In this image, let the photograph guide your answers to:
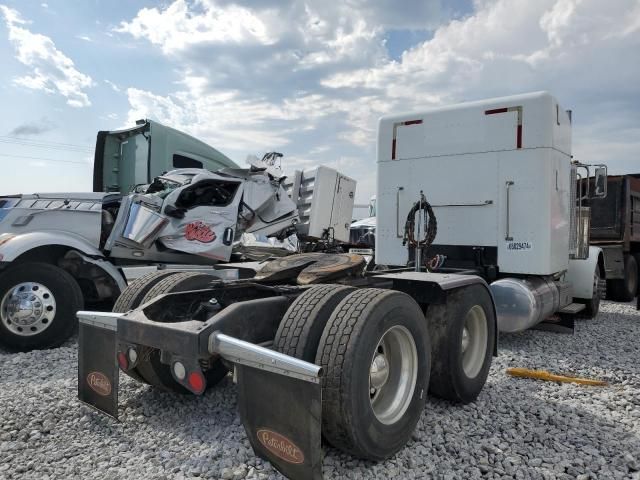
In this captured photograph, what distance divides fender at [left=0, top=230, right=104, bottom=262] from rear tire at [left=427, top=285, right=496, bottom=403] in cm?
427

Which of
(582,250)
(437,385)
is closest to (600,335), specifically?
(582,250)

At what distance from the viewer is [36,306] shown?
5617mm

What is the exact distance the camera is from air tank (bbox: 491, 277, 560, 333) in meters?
5.64

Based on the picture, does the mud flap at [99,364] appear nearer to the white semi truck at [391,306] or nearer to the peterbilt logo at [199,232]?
the white semi truck at [391,306]

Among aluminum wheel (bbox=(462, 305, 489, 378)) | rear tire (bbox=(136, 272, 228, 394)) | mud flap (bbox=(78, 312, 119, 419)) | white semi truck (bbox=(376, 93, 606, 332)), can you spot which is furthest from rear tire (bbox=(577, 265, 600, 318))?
mud flap (bbox=(78, 312, 119, 419))

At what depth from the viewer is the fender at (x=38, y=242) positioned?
18.5ft

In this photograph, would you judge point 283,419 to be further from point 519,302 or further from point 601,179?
point 601,179

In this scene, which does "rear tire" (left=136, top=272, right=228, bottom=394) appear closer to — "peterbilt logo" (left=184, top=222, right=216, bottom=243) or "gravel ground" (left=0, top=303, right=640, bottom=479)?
"gravel ground" (left=0, top=303, right=640, bottom=479)

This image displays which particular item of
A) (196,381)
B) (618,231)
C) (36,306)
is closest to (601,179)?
(618,231)

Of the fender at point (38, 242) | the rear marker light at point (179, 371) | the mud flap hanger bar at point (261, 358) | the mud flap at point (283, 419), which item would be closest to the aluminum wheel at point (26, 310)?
the fender at point (38, 242)

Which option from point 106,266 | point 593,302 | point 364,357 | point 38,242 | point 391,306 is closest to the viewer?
point 364,357

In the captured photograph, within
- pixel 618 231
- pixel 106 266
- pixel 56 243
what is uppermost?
pixel 618 231

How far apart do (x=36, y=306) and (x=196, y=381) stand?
3.71m

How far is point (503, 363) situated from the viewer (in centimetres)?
527
